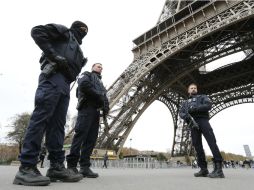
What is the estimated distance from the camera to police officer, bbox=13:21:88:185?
273 cm

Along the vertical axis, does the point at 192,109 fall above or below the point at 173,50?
below

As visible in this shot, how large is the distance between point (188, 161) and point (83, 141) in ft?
81.6

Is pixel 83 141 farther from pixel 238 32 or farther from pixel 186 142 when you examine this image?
pixel 186 142

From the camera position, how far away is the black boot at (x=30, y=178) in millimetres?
2537

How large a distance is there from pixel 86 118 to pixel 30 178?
1646mm

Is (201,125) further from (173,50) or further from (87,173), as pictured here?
(173,50)

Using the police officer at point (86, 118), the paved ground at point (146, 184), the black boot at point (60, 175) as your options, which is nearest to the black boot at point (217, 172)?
the paved ground at point (146, 184)

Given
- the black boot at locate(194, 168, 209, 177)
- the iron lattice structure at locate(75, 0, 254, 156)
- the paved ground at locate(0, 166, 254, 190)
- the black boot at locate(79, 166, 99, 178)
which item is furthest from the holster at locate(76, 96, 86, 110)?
the iron lattice structure at locate(75, 0, 254, 156)

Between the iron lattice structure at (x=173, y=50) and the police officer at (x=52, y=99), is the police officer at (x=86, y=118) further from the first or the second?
the iron lattice structure at (x=173, y=50)

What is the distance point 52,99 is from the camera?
2973 millimetres

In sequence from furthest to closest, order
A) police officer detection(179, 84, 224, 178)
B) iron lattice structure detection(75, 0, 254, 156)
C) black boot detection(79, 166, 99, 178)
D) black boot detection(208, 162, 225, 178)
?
iron lattice structure detection(75, 0, 254, 156) → police officer detection(179, 84, 224, 178) → black boot detection(208, 162, 225, 178) → black boot detection(79, 166, 99, 178)

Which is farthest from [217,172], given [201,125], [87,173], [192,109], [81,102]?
[81,102]

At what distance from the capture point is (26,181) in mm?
2557

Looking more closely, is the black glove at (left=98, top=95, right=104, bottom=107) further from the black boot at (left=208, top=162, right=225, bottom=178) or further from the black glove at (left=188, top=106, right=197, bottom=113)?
the black boot at (left=208, top=162, right=225, bottom=178)
